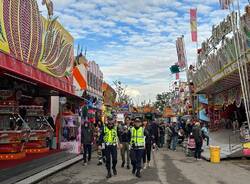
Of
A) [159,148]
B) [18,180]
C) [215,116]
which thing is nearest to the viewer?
[18,180]

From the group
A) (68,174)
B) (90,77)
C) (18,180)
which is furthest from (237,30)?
(90,77)

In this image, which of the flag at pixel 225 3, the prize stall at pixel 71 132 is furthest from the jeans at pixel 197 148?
the flag at pixel 225 3

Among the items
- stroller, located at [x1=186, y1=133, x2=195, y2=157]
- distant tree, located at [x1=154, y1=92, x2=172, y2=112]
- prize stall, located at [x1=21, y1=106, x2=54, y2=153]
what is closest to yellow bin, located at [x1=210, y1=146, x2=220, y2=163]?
stroller, located at [x1=186, y1=133, x2=195, y2=157]

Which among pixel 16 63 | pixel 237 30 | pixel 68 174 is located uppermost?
pixel 237 30

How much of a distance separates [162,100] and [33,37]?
91439mm

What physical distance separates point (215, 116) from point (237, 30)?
63.7 feet

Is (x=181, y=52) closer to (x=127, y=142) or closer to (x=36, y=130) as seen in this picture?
(x=127, y=142)

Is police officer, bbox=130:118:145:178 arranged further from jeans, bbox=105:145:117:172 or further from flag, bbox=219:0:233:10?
flag, bbox=219:0:233:10

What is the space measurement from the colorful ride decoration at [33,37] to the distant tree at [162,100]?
257 feet

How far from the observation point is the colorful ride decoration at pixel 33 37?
512 inches

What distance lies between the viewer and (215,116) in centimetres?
3784

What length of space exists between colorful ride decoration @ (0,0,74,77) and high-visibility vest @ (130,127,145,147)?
447 cm

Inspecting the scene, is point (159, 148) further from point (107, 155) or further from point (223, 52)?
point (107, 155)

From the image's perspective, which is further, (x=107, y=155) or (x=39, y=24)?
(x=39, y=24)
